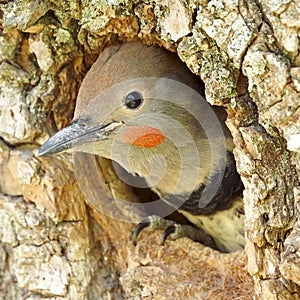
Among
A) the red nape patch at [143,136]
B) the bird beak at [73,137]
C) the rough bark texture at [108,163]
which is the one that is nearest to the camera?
the rough bark texture at [108,163]

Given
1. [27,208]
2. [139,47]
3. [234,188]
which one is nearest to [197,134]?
[234,188]

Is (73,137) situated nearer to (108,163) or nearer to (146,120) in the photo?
(146,120)

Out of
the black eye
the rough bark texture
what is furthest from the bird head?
the rough bark texture

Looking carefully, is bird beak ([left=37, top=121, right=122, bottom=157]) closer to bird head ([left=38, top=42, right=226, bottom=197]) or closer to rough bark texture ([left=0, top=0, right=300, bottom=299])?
bird head ([left=38, top=42, right=226, bottom=197])

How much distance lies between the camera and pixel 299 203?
1.91m

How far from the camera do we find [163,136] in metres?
2.77

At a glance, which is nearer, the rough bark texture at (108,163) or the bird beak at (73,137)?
the rough bark texture at (108,163)

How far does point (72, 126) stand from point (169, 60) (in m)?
0.59

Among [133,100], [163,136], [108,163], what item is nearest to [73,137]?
[133,100]

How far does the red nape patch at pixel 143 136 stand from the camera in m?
2.58

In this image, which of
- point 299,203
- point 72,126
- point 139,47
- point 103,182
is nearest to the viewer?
point 299,203

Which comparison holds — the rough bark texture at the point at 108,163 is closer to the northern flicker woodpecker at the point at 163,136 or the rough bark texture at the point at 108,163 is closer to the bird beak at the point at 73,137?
the northern flicker woodpecker at the point at 163,136

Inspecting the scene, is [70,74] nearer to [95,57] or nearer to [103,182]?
[95,57]

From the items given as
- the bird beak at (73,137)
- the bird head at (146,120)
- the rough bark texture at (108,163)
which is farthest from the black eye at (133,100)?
the rough bark texture at (108,163)
